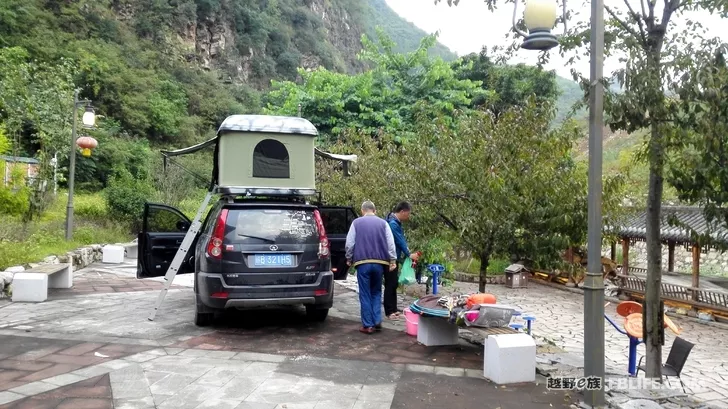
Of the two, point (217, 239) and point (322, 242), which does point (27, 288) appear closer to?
point (217, 239)

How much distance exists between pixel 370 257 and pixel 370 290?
0.40 meters

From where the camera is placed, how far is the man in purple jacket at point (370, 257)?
6.73 meters

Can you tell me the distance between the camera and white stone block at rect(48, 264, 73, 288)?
9766mm

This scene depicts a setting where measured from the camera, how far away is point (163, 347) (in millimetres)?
6031

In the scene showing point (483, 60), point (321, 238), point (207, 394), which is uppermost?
point (483, 60)

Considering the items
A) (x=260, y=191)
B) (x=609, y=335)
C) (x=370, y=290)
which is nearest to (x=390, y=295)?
(x=370, y=290)

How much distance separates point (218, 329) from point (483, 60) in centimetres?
2189

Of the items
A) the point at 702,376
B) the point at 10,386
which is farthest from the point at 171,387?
the point at 702,376

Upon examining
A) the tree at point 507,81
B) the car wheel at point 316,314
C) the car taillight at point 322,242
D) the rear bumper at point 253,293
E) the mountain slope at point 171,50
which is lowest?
the car wheel at point 316,314

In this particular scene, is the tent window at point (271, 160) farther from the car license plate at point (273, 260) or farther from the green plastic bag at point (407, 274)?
the green plastic bag at point (407, 274)

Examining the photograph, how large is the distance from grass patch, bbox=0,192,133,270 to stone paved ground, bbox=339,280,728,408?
601 centimetres

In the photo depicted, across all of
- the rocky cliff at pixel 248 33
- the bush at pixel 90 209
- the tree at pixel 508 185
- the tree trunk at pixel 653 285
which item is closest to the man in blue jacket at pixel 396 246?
the tree at pixel 508 185

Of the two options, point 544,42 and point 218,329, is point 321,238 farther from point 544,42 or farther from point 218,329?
point 544,42

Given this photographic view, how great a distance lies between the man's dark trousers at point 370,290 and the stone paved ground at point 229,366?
24 cm
